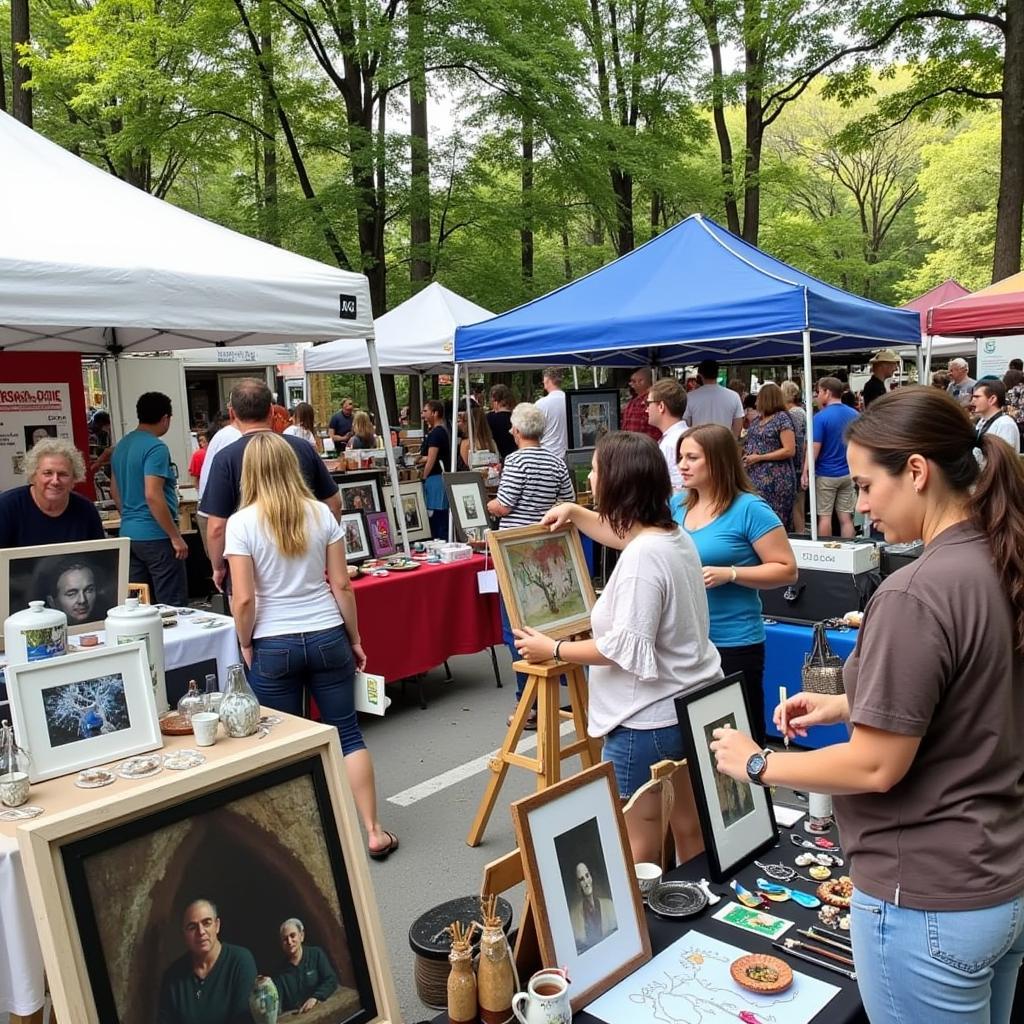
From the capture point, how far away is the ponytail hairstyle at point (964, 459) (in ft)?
4.17

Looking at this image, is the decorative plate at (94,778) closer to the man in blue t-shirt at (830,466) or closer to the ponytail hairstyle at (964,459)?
the ponytail hairstyle at (964,459)

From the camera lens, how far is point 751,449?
7.85 meters

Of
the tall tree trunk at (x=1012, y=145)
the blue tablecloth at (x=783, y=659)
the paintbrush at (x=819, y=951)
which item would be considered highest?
the tall tree trunk at (x=1012, y=145)

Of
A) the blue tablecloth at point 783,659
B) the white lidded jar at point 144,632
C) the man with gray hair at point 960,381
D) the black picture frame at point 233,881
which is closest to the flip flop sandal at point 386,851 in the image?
the white lidded jar at point 144,632

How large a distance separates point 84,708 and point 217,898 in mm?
1225

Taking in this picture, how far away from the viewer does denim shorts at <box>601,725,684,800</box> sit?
2.40 meters

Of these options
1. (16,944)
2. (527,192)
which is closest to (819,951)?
(16,944)

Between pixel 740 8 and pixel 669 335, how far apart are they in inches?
505

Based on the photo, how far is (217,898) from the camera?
1.33m

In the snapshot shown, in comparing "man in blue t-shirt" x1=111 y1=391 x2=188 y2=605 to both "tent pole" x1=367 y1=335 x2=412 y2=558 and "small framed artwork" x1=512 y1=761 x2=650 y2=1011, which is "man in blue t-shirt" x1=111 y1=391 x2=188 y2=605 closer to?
"tent pole" x1=367 y1=335 x2=412 y2=558

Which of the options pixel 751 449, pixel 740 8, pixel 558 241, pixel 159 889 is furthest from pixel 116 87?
pixel 558 241

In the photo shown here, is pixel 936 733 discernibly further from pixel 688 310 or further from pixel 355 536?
pixel 688 310

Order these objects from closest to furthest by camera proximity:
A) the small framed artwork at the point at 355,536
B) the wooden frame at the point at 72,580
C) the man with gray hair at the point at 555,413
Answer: the wooden frame at the point at 72,580 → the small framed artwork at the point at 355,536 → the man with gray hair at the point at 555,413

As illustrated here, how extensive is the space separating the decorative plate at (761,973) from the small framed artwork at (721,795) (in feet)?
1.02
